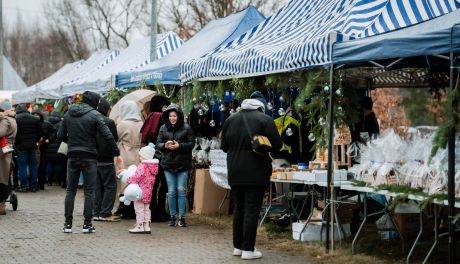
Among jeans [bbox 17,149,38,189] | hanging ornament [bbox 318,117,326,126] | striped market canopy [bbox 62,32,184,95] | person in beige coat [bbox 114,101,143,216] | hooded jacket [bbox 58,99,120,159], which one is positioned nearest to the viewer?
hanging ornament [bbox 318,117,326,126]

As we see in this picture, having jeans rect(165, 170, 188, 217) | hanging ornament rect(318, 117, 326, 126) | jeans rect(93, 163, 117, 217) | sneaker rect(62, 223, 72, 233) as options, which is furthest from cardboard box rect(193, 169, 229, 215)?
hanging ornament rect(318, 117, 326, 126)

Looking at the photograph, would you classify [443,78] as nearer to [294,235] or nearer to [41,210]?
[294,235]

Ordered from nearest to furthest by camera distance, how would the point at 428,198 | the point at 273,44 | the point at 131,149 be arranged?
the point at 428,198
the point at 273,44
the point at 131,149

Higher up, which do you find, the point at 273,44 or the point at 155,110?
the point at 273,44

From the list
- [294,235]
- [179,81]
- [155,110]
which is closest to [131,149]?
[155,110]

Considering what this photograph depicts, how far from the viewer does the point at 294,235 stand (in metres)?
10.7

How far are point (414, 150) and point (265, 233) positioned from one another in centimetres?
311

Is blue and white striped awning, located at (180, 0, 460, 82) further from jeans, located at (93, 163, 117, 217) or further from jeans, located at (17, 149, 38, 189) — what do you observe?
jeans, located at (17, 149, 38, 189)

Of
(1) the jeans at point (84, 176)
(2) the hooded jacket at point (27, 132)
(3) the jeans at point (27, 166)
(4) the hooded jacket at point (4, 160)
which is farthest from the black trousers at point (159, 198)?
(3) the jeans at point (27, 166)

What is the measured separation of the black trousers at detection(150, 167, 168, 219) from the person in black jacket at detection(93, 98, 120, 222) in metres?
0.60

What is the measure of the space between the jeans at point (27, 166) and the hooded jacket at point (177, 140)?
273 inches

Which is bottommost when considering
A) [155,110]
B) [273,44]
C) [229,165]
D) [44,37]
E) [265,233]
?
[265,233]

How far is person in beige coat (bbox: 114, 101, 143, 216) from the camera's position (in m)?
13.0

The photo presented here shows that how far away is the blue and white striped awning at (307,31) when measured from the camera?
985 cm
